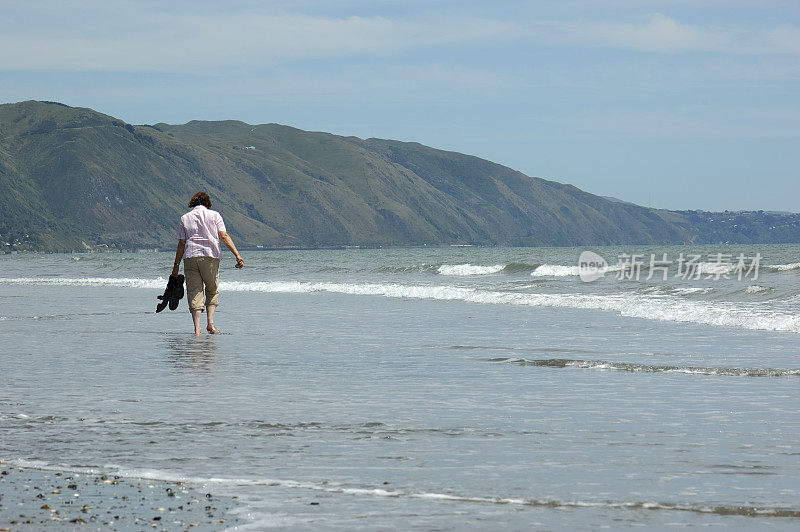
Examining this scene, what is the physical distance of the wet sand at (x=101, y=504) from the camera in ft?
14.1

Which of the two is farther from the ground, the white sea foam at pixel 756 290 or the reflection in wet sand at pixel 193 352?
the white sea foam at pixel 756 290

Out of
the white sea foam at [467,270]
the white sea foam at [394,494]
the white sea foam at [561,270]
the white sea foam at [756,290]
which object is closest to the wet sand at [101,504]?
the white sea foam at [394,494]

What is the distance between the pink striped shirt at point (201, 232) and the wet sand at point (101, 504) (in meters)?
8.60

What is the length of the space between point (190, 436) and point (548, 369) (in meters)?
4.59

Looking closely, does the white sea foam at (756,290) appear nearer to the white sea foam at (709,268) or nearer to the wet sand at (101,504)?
the white sea foam at (709,268)

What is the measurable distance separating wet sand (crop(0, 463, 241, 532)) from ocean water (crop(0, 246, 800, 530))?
173mm

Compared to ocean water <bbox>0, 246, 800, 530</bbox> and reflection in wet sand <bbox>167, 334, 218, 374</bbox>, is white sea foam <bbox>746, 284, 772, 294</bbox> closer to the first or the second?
ocean water <bbox>0, 246, 800, 530</bbox>

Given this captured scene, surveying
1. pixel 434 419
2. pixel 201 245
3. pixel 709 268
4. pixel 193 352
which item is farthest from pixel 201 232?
pixel 709 268

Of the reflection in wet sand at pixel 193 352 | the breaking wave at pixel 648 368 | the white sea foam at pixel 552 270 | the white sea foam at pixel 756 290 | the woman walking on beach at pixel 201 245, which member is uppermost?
the woman walking on beach at pixel 201 245

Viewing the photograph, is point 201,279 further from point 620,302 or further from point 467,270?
point 467,270

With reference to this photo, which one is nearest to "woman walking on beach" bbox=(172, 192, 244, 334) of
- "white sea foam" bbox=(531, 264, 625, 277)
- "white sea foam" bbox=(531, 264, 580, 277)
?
"white sea foam" bbox=(531, 264, 625, 277)

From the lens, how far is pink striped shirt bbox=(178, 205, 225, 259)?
13.8m

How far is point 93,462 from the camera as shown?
556cm

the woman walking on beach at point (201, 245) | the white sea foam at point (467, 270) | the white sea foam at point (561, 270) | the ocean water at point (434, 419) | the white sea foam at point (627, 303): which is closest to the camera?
the ocean water at point (434, 419)
